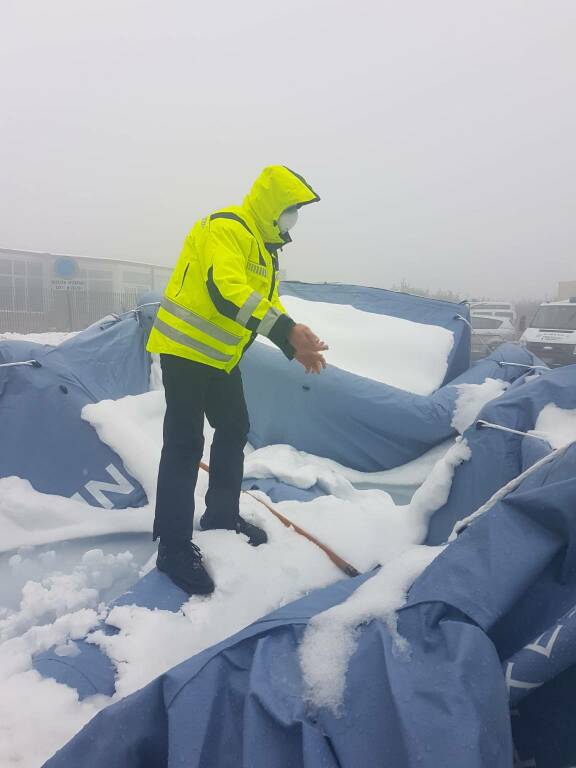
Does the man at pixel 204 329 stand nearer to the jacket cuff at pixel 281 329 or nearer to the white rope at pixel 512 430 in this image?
the jacket cuff at pixel 281 329

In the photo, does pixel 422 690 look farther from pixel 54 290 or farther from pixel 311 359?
pixel 54 290

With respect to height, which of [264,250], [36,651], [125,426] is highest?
[264,250]

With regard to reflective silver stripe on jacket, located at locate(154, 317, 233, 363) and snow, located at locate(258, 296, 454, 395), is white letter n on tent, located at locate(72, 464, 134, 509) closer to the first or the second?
reflective silver stripe on jacket, located at locate(154, 317, 233, 363)

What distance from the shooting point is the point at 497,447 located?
1.63m

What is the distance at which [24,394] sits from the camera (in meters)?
2.21

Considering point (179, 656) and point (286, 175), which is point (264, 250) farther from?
point (179, 656)

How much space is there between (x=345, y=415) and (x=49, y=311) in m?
7.41

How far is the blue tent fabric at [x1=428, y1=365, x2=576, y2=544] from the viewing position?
1.60 metres

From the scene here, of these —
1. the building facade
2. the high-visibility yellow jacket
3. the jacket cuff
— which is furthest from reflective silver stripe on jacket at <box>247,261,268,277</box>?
the building facade

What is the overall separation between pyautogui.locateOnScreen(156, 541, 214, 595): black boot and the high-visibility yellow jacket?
22.7 inches

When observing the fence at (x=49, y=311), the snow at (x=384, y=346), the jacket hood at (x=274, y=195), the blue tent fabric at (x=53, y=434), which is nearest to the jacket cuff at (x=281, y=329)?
the jacket hood at (x=274, y=195)

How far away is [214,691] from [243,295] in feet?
3.13

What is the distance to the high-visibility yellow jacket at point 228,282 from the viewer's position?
4.71 feet

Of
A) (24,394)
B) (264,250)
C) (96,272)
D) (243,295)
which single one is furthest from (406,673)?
(96,272)
